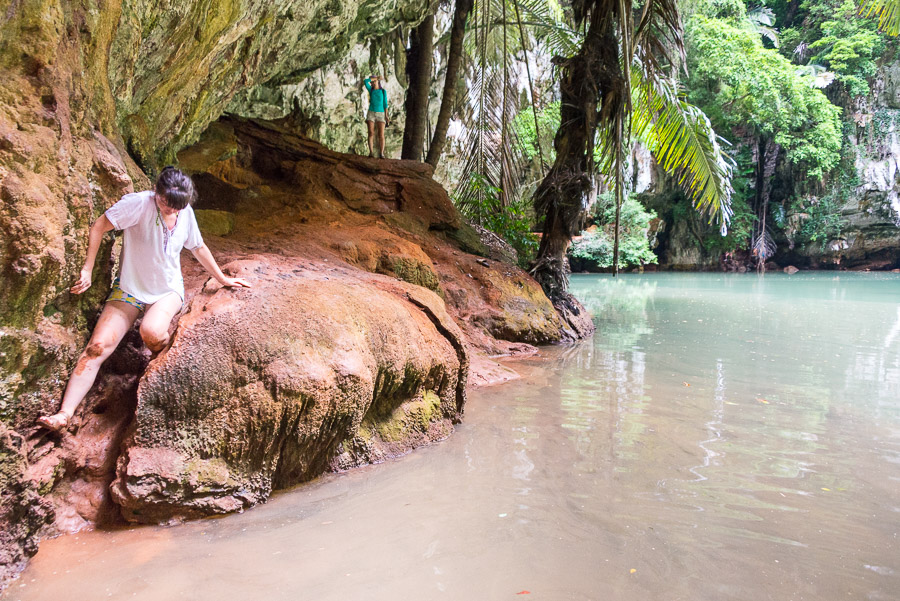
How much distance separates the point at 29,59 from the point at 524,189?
73.2ft

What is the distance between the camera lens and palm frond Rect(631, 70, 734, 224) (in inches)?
320

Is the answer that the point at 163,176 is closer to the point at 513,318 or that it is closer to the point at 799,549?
the point at 799,549

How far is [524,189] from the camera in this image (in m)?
24.3

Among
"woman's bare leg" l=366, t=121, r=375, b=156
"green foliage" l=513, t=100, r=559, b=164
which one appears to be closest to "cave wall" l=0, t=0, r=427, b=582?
"woman's bare leg" l=366, t=121, r=375, b=156

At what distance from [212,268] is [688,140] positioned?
6.98m

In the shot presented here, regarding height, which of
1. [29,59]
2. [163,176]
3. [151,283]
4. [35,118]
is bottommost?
[151,283]

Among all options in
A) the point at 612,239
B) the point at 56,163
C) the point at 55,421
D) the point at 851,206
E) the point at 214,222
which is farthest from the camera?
the point at 851,206

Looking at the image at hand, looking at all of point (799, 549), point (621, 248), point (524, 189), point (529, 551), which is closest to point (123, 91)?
point (529, 551)

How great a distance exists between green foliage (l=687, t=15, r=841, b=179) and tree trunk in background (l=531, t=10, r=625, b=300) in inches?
717

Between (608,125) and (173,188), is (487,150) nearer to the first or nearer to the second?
(608,125)

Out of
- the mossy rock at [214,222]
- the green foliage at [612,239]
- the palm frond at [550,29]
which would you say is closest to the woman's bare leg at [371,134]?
the palm frond at [550,29]

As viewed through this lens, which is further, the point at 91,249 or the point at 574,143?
the point at 574,143

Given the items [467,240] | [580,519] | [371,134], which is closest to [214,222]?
[467,240]

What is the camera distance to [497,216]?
1004 cm
